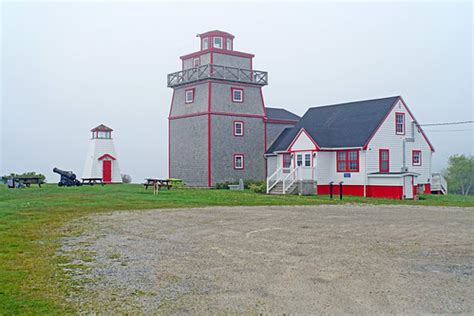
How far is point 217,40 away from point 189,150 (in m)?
8.84

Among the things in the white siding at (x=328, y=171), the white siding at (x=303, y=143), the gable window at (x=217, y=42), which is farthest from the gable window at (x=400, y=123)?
the gable window at (x=217, y=42)

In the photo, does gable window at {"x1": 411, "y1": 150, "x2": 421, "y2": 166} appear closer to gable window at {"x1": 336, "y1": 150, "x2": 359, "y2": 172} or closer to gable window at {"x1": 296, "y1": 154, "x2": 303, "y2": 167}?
gable window at {"x1": 336, "y1": 150, "x2": 359, "y2": 172}

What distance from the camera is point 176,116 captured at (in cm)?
4322

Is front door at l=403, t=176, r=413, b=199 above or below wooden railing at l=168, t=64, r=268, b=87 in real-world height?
below

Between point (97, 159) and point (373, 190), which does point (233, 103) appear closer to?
point (373, 190)

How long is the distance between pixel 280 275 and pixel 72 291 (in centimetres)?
335

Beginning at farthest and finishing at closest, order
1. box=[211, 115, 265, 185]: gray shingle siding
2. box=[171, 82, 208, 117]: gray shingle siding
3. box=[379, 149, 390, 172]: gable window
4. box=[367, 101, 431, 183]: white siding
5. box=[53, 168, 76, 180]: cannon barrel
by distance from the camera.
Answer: box=[171, 82, 208, 117]: gray shingle siding → box=[211, 115, 265, 185]: gray shingle siding → box=[53, 168, 76, 180]: cannon barrel → box=[379, 149, 390, 172]: gable window → box=[367, 101, 431, 183]: white siding

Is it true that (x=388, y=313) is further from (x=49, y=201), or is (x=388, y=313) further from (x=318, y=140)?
(x=318, y=140)

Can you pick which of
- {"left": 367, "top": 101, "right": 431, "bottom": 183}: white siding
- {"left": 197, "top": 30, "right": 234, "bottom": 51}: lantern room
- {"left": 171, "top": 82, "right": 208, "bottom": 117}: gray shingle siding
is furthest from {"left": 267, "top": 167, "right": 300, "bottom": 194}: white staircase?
{"left": 197, "top": 30, "right": 234, "bottom": 51}: lantern room

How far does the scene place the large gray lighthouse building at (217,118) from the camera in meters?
40.2

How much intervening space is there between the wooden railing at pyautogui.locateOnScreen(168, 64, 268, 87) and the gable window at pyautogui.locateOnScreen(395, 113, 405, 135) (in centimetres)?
1141

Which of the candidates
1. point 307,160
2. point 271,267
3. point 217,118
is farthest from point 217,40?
point 271,267

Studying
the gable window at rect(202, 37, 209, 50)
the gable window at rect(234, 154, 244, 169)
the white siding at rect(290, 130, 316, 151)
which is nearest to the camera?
the white siding at rect(290, 130, 316, 151)

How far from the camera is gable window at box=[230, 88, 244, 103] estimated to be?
41491 mm
